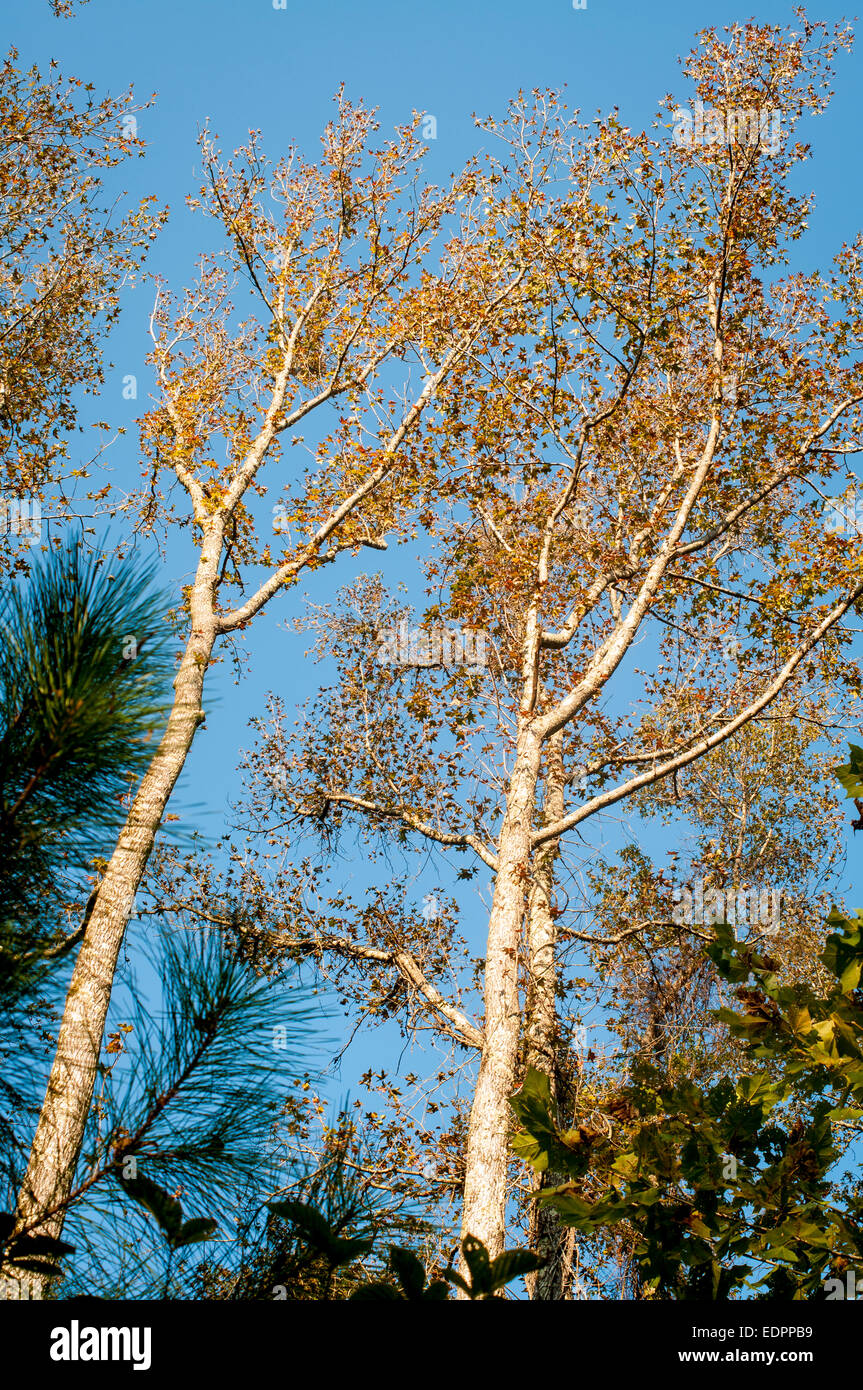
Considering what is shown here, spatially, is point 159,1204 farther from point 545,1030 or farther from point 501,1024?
point 545,1030

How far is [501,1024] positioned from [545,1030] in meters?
1.46

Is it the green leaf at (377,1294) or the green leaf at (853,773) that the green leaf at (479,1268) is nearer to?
the green leaf at (377,1294)

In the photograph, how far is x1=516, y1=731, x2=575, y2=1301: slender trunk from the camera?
1007cm

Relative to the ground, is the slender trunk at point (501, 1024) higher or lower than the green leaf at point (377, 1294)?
higher

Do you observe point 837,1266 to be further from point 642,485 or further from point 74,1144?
point 642,485

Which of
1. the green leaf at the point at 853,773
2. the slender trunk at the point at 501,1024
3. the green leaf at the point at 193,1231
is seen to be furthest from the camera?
the slender trunk at the point at 501,1024

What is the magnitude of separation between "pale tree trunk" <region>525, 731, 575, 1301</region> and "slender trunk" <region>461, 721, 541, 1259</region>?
0.44 metres

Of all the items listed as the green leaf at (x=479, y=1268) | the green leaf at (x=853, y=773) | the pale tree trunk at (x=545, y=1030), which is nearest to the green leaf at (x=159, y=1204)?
the green leaf at (x=479, y=1268)

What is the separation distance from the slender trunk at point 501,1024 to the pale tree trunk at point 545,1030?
1.45ft

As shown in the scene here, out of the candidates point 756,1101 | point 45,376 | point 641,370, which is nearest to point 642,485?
point 641,370

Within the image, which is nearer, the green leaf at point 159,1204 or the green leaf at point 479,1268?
the green leaf at point 479,1268

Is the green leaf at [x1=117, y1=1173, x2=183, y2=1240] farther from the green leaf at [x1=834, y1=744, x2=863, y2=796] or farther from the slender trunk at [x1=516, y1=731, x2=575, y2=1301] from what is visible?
the slender trunk at [x1=516, y1=731, x2=575, y2=1301]

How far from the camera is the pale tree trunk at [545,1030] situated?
396 inches

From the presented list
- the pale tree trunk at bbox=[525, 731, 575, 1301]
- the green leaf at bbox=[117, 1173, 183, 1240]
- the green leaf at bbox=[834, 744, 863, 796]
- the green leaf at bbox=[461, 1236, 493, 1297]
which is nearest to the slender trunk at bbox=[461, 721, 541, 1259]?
the pale tree trunk at bbox=[525, 731, 575, 1301]
